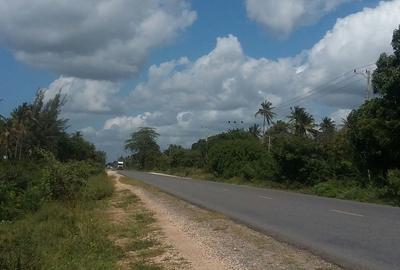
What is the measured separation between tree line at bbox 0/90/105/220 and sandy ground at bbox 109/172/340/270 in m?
8.55

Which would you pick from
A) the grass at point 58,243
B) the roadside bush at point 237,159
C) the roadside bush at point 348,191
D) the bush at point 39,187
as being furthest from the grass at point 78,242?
the roadside bush at point 237,159

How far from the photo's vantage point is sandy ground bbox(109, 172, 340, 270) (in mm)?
A: 10938

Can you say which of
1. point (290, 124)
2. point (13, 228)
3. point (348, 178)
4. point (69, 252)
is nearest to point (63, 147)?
point (290, 124)

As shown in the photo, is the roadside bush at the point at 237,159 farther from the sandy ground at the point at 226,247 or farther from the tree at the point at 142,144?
the tree at the point at 142,144

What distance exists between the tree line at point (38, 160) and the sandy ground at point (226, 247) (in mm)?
8547

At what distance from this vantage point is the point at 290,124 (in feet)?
354

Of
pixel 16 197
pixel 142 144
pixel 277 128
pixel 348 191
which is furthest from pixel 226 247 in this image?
pixel 142 144

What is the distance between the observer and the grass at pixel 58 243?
34.3 ft

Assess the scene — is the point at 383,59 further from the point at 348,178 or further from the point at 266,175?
the point at 266,175

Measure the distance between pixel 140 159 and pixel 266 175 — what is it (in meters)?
124

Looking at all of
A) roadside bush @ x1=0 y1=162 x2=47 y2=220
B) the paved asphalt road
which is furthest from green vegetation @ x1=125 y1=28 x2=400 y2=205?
roadside bush @ x1=0 y1=162 x2=47 y2=220

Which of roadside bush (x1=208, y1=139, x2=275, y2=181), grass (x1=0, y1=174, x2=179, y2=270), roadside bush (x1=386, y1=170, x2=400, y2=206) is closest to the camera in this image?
grass (x1=0, y1=174, x2=179, y2=270)

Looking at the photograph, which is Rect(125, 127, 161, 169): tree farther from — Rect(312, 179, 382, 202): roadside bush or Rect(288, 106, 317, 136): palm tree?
Rect(312, 179, 382, 202): roadside bush

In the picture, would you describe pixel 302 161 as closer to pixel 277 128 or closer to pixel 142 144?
pixel 277 128
